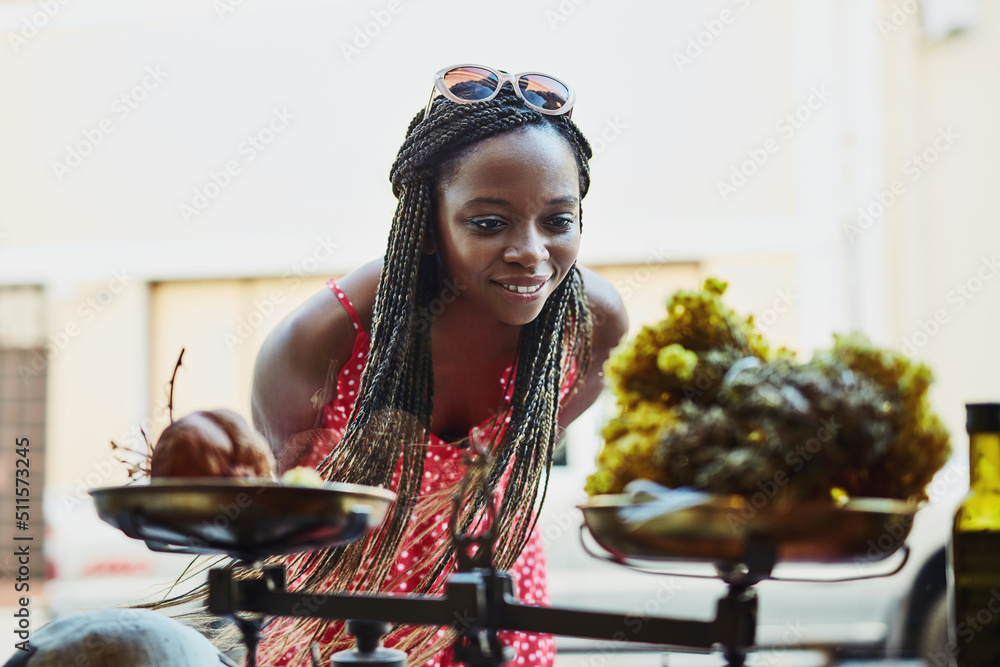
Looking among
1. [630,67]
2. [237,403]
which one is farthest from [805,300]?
[237,403]

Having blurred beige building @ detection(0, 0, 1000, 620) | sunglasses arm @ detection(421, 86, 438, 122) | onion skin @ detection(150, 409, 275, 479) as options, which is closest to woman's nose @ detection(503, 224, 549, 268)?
sunglasses arm @ detection(421, 86, 438, 122)

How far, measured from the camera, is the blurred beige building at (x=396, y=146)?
20.9 feet

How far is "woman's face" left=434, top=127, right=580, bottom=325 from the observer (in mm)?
1557

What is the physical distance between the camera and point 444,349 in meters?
1.82

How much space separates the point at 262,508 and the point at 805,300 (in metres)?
6.00

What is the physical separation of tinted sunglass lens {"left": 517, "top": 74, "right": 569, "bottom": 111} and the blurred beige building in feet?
15.1

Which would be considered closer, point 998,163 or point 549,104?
point 549,104

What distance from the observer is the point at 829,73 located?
669 cm

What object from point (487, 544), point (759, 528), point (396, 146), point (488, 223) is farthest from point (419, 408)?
point (396, 146)

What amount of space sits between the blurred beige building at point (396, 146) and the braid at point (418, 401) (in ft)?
15.0

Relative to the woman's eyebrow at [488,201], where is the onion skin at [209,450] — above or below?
below

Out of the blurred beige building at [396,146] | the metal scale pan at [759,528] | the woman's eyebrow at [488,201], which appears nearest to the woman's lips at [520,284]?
the woman's eyebrow at [488,201]

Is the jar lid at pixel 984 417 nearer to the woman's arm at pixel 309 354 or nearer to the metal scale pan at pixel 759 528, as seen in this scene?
the metal scale pan at pixel 759 528

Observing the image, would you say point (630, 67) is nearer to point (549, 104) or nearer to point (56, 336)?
point (56, 336)
